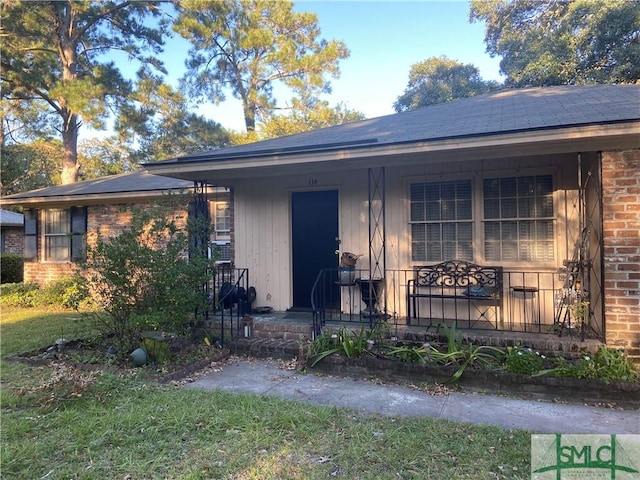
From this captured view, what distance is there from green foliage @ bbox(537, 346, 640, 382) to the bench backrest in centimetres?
157

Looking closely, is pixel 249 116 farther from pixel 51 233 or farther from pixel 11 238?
pixel 51 233

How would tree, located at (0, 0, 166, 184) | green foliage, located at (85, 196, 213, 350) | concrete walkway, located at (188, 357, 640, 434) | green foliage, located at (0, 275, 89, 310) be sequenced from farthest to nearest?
tree, located at (0, 0, 166, 184), green foliage, located at (0, 275, 89, 310), green foliage, located at (85, 196, 213, 350), concrete walkway, located at (188, 357, 640, 434)

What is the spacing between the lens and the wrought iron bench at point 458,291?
233 inches

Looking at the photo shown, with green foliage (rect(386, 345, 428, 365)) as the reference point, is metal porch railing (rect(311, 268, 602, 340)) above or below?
above

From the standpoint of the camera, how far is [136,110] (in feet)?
59.4

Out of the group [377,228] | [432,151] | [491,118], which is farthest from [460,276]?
[491,118]

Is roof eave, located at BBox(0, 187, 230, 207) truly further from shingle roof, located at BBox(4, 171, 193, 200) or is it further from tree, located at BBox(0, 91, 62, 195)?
tree, located at BBox(0, 91, 62, 195)

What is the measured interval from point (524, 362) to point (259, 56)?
21.9 meters

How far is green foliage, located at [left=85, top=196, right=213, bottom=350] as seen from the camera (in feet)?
18.2

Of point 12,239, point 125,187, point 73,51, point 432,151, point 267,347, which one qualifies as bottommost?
point 267,347

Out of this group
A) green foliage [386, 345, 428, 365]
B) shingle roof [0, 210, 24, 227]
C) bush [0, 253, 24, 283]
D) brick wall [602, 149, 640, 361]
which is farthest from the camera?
shingle roof [0, 210, 24, 227]

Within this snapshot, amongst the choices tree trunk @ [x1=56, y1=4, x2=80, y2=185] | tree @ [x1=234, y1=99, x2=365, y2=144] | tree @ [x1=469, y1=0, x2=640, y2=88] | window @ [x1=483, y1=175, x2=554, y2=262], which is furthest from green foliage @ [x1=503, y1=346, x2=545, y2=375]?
tree @ [x1=234, y1=99, x2=365, y2=144]

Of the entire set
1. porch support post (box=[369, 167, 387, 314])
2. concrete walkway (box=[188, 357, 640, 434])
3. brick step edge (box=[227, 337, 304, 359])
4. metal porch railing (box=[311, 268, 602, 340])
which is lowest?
concrete walkway (box=[188, 357, 640, 434])

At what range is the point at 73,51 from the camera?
17.5 m
